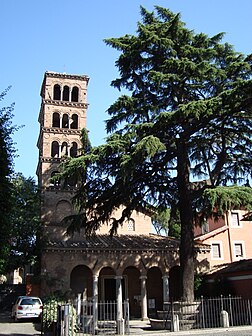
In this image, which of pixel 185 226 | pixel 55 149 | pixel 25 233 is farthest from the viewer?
pixel 55 149

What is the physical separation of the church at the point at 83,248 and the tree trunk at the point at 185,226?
7959mm

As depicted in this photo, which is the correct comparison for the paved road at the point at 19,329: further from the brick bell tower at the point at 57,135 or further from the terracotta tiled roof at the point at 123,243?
the brick bell tower at the point at 57,135

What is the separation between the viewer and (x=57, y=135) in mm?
35906

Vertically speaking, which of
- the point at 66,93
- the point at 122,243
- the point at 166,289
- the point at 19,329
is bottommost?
the point at 19,329

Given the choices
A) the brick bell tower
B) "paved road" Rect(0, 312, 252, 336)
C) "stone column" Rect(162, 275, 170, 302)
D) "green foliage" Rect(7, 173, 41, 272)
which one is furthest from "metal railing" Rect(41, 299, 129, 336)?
the brick bell tower

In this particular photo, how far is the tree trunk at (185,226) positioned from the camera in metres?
22.0

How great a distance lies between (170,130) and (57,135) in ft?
52.2

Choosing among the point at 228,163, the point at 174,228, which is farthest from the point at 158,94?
the point at 174,228

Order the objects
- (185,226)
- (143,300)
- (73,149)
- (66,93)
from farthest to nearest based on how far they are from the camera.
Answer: (66,93)
(73,149)
(143,300)
(185,226)

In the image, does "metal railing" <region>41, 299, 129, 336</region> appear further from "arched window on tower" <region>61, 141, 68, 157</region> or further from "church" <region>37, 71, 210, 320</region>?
"arched window on tower" <region>61, 141, 68, 157</region>

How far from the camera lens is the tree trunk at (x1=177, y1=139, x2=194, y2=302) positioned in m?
22.0

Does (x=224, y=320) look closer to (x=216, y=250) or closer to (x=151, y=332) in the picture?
(x=151, y=332)

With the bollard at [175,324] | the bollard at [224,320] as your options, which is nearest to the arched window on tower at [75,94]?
the bollard at [175,324]

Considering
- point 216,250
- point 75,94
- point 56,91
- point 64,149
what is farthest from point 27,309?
point 75,94
